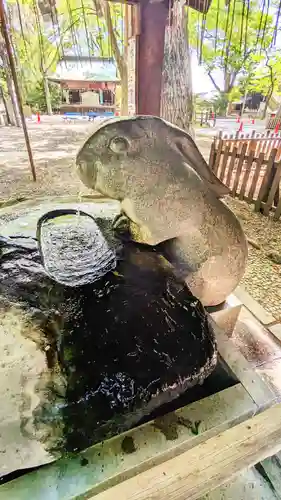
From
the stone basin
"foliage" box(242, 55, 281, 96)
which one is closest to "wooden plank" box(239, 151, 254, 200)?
the stone basin

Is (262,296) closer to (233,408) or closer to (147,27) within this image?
(233,408)

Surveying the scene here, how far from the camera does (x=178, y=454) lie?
1029 millimetres

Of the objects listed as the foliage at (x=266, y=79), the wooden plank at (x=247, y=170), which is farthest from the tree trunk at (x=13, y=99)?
the foliage at (x=266, y=79)

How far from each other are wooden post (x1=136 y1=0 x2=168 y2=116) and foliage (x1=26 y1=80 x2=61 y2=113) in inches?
807

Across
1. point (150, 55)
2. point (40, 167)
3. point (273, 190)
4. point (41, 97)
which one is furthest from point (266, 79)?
point (150, 55)

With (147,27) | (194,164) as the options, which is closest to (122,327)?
(194,164)

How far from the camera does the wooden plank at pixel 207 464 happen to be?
0.97m

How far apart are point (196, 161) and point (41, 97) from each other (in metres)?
24.2

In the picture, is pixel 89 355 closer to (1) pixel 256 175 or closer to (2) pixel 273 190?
(2) pixel 273 190

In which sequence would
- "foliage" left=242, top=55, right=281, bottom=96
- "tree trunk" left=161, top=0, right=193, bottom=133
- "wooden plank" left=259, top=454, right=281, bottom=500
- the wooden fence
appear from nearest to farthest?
"wooden plank" left=259, top=454, right=281, bottom=500 < "tree trunk" left=161, top=0, right=193, bottom=133 < the wooden fence < "foliage" left=242, top=55, right=281, bottom=96

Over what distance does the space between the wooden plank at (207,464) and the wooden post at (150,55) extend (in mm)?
4184

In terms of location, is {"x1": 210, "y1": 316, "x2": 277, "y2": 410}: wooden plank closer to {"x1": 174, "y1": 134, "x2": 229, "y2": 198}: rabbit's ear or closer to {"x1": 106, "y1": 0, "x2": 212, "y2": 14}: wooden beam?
{"x1": 174, "y1": 134, "x2": 229, "y2": 198}: rabbit's ear

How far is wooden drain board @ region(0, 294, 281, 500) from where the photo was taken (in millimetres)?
897

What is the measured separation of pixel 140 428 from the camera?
102cm
